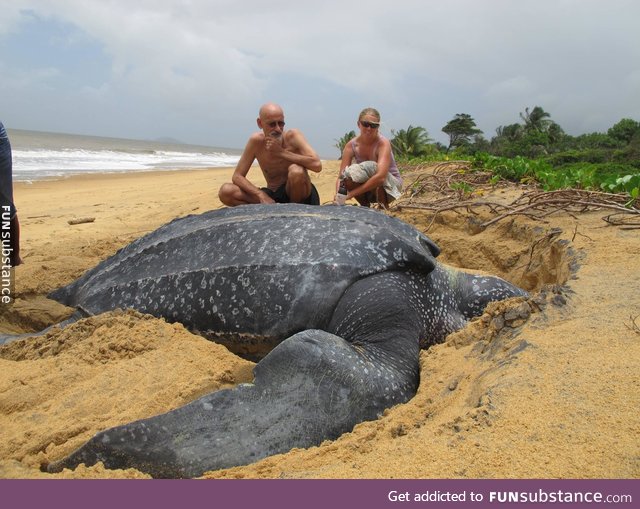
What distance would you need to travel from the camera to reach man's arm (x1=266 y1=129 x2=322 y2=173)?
3.66m

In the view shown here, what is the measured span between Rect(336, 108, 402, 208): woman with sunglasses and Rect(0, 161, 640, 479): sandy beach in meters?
1.63

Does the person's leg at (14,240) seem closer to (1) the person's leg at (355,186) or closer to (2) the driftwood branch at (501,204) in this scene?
(1) the person's leg at (355,186)

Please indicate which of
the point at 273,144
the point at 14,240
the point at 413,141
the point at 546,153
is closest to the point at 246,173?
the point at 273,144

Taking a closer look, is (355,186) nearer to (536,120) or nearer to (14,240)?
(14,240)

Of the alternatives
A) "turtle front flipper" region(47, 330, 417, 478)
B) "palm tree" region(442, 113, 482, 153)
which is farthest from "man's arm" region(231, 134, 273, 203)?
"palm tree" region(442, 113, 482, 153)

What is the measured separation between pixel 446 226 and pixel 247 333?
2400 millimetres

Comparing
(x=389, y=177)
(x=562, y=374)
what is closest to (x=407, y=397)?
(x=562, y=374)

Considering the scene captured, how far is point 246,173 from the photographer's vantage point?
3.69 m

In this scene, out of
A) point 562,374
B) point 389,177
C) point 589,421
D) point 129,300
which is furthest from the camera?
point 389,177

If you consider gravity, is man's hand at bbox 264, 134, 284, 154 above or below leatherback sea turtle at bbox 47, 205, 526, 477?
above

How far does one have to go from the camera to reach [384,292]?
204cm

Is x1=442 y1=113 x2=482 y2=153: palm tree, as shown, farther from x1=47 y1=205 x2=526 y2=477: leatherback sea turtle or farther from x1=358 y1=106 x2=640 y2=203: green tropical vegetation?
x1=47 y1=205 x2=526 y2=477: leatherback sea turtle
